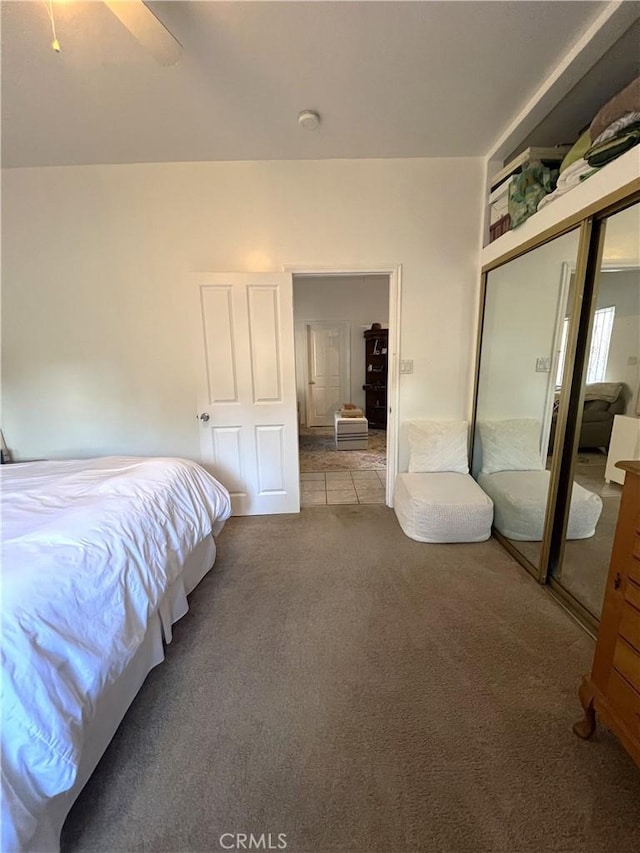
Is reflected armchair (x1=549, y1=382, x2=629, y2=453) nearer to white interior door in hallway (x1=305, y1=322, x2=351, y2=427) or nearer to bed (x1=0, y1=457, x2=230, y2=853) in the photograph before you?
bed (x1=0, y1=457, x2=230, y2=853)

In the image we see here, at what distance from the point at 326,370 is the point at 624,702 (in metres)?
5.78

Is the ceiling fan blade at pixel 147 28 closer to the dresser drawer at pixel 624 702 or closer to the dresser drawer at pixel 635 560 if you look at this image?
the dresser drawer at pixel 635 560

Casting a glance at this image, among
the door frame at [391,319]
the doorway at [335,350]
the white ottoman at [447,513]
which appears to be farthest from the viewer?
the doorway at [335,350]

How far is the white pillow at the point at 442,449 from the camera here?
111 inches

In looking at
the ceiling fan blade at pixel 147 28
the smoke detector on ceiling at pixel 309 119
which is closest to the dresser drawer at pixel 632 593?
the ceiling fan blade at pixel 147 28

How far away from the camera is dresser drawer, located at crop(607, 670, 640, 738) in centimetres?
102

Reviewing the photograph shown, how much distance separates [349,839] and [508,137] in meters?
3.49

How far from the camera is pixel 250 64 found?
1.69 meters

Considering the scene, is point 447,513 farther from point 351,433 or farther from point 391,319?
point 351,433

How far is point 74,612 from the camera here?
1.04 meters

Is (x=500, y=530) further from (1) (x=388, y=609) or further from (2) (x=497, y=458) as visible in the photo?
(1) (x=388, y=609)

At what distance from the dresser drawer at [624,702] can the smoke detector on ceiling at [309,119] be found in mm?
2924

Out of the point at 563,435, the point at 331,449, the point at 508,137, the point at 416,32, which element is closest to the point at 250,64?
the point at 416,32
